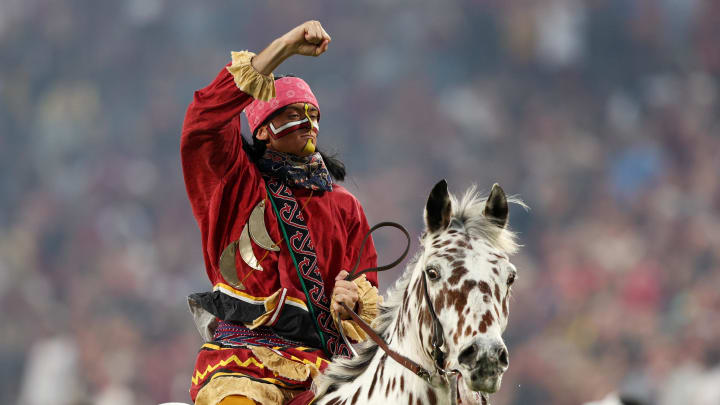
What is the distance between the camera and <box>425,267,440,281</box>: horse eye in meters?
2.03

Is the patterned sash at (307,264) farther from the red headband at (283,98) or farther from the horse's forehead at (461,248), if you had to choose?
the horse's forehead at (461,248)

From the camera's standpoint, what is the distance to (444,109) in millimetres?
9539

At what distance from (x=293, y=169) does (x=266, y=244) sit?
0.96 ft

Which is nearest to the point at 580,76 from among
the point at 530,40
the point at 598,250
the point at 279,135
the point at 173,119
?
the point at 530,40

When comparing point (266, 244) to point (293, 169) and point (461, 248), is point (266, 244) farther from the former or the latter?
point (461, 248)

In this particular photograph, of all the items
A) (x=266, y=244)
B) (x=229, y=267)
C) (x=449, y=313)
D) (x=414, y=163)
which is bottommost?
(x=449, y=313)

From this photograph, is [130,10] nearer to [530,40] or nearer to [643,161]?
[530,40]

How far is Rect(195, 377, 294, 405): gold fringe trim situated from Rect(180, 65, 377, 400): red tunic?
0.27ft

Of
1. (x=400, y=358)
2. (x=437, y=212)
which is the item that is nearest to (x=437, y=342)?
(x=400, y=358)

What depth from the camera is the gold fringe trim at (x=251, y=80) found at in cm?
236

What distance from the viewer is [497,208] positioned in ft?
7.23

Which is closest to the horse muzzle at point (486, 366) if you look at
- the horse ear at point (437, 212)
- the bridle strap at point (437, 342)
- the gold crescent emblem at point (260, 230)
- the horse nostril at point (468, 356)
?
the horse nostril at point (468, 356)

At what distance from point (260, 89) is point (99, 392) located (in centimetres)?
691

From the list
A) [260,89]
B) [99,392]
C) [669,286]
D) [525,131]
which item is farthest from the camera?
[525,131]
